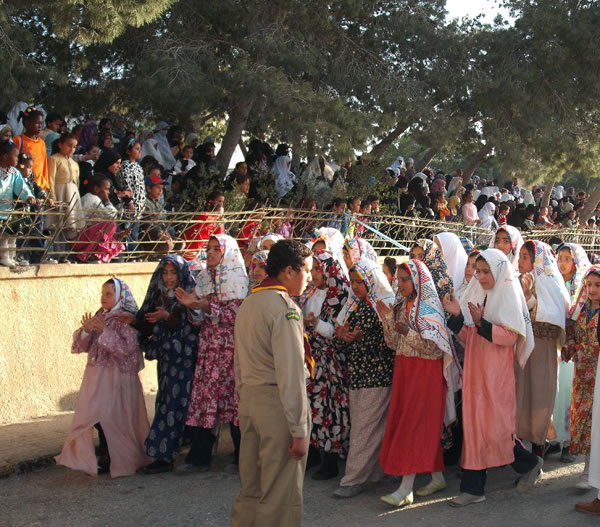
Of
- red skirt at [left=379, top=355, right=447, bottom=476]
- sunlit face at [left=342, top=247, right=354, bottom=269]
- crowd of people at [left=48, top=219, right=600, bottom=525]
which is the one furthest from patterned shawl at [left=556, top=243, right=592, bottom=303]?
red skirt at [left=379, top=355, right=447, bottom=476]

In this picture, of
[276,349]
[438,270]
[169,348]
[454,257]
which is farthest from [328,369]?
[276,349]

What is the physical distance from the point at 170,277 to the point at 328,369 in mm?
1382

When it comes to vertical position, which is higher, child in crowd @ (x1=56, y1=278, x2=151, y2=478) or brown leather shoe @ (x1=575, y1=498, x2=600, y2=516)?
child in crowd @ (x1=56, y1=278, x2=151, y2=478)

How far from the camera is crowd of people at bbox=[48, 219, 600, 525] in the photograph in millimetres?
5227

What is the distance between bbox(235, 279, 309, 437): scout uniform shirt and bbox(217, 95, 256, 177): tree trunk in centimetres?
720

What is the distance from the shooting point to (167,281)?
19.6 ft

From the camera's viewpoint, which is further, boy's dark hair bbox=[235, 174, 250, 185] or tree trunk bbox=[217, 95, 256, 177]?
tree trunk bbox=[217, 95, 256, 177]

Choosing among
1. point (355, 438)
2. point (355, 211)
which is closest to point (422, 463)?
point (355, 438)

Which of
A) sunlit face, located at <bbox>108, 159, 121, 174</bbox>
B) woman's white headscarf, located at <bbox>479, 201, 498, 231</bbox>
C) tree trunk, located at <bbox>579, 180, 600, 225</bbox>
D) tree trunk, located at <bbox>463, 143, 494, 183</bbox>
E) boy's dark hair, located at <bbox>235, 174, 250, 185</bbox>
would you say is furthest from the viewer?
tree trunk, located at <bbox>579, 180, 600, 225</bbox>

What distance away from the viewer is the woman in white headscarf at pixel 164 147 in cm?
1073

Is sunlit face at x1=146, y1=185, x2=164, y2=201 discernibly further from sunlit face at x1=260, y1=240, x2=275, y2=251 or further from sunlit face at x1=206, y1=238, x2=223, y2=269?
sunlit face at x1=206, y1=238, x2=223, y2=269

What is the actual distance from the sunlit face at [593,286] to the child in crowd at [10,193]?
4.74 meters

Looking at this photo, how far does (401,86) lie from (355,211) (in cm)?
224

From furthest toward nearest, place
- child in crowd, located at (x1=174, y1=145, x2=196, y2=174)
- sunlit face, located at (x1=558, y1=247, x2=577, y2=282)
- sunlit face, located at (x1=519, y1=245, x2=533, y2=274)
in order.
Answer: child in crowd, located at (x1=174, y1=145, x2=196, y2=174) → sunlit face, located at (x1=558, y1=247, x2=577, y2=282) → sunlit face, located at (x1=519, y1=245, x2=533, y2=274)
